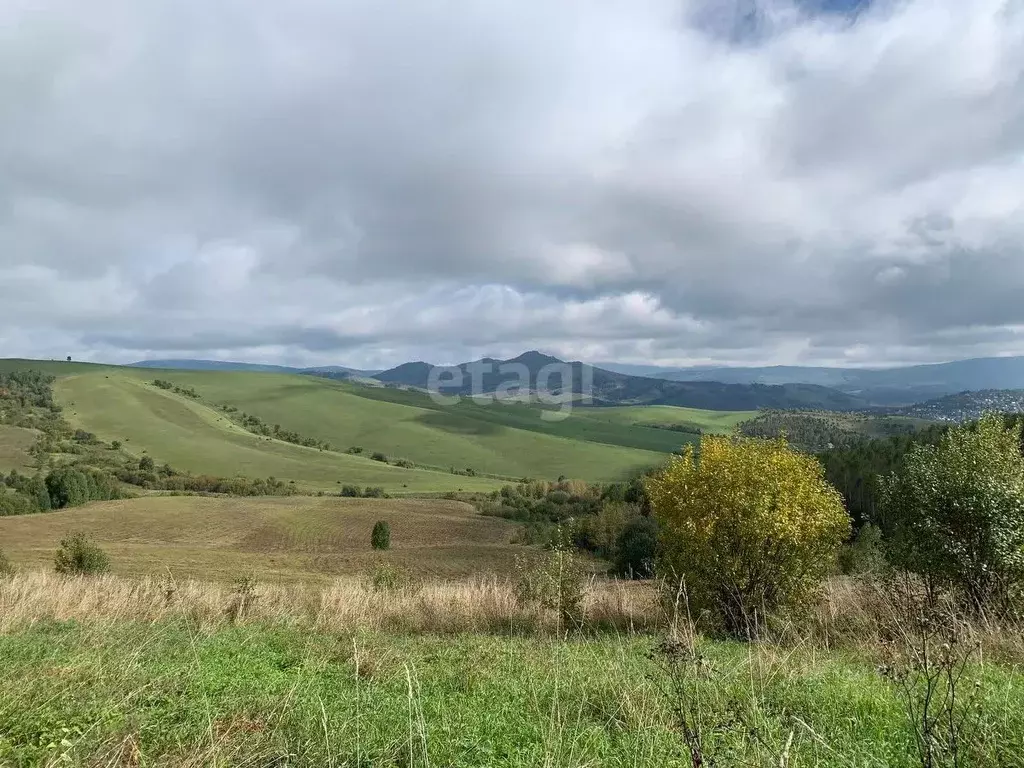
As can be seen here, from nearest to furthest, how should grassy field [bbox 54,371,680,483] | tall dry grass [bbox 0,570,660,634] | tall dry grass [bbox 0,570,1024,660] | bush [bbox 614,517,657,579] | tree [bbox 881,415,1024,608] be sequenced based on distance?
1. tall dry grass [bbox 0,570,1024,660]
2. tree [bbox 881,415,1024,608]
3. tall dry grass [bbox 0,570,660,634]
4. bush [bbox 614,517,657,579]
5. grassy field [bbox 54,371,680,483]

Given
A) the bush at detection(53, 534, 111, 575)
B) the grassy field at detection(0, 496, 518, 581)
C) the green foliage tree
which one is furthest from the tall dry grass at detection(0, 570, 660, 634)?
the green foliage tree

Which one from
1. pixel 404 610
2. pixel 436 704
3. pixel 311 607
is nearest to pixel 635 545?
pixel 404 610

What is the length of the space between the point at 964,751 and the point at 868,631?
763 cm

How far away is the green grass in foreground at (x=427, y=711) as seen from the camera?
426 centimetres

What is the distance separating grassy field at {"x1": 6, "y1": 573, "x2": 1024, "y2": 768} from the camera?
4.27m

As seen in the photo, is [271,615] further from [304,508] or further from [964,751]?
[304,508]

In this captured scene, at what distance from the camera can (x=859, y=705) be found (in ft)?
18.6

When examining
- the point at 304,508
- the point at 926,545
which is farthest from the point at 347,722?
the point at 304,508

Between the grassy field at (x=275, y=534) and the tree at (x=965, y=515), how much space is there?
35380mm

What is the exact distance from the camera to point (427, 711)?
5.79 m

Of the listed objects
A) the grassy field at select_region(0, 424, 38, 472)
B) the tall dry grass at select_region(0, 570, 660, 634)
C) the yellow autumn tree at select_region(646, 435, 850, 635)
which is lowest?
the grassy field at select_region(0, 424, 38, 472)

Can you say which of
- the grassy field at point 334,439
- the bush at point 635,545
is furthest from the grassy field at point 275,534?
the grassy field at point 334,439

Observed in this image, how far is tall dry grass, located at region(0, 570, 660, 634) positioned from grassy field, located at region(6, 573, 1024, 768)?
63.4 inches

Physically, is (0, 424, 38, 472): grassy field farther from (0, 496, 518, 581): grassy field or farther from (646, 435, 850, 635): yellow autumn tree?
(646, 435, 850, 635): yellow autumn tree
